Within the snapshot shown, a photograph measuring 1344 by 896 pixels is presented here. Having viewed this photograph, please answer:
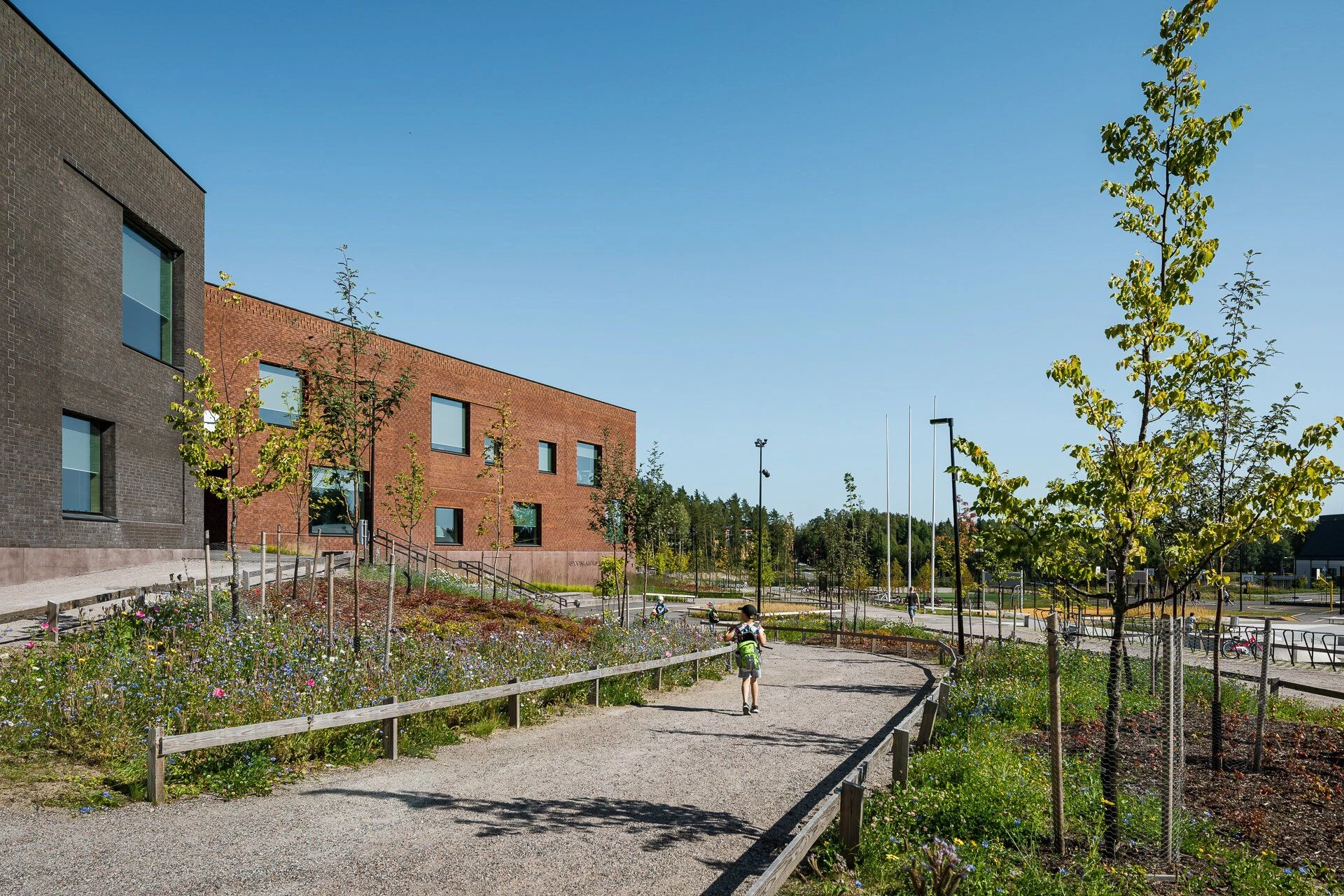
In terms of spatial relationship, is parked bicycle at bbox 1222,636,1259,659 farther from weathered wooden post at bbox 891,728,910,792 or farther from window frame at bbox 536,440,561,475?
window frame at bbox 536,440,561,475

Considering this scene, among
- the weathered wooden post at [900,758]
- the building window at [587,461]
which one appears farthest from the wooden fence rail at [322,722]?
the building window at [587,461]

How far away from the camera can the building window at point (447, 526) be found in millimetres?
37781

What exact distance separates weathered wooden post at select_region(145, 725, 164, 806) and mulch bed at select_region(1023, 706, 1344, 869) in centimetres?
811

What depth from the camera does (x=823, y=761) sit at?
33.5ft

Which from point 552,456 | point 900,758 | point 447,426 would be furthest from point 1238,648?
point 552,456

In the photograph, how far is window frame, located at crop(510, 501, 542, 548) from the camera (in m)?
42.5

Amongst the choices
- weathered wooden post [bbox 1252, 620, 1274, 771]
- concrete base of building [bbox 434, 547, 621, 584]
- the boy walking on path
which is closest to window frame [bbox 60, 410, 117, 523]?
the boy walking on path

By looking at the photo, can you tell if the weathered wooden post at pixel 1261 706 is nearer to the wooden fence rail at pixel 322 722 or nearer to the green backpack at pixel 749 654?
the green backpack at pixel 749 654

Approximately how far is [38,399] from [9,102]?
602 cm

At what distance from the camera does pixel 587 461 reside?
4931cm

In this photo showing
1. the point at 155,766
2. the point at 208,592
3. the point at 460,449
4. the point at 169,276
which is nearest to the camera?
the point at 155,766

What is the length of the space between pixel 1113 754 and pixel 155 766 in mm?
7942

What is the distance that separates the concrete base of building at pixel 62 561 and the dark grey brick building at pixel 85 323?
46mm

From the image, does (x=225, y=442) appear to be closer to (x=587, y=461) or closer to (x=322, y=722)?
(x=322, y=722)
